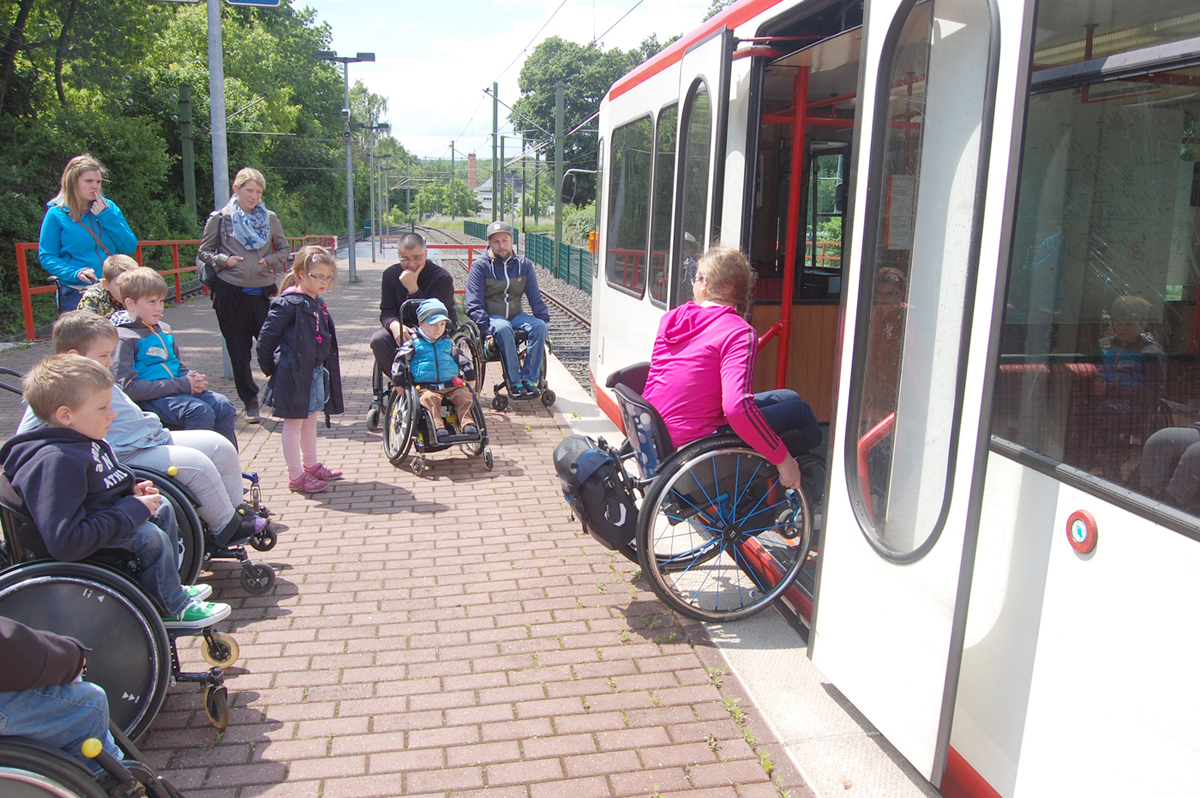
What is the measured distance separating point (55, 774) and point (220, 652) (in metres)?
1.26

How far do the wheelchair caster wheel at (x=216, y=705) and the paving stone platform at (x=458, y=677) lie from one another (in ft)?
0.18

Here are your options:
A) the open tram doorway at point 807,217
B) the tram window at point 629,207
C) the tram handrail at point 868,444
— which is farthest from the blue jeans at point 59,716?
the tram window at point 629,207

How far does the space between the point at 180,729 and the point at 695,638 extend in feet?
6.74

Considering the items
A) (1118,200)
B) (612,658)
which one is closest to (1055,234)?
(1118,200)

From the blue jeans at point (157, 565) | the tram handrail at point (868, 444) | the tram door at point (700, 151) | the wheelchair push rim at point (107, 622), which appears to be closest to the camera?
the wheelchair push rim at point (107, 622)

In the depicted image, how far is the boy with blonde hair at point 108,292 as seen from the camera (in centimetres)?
488

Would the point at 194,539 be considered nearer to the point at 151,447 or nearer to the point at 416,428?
the point at 151,447

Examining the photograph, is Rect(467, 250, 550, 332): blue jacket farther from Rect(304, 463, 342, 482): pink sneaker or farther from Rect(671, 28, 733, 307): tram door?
Rect(671, 28, 733, 307): tram door

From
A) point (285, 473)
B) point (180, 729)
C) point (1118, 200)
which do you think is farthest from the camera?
point (285, 473)

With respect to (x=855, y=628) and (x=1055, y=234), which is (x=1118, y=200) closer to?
(x=1055, y=234)

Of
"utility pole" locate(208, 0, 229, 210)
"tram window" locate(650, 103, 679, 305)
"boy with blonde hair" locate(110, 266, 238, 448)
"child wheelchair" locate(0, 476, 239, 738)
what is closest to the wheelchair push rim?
"child wheelchair" locate(0, 476, 239, 738)

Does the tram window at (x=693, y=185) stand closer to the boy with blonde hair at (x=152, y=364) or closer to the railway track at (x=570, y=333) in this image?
the boy with blonde hair at (x=152, y=364)

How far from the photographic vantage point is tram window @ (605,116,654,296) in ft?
20.5

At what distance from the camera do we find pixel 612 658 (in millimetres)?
3650
